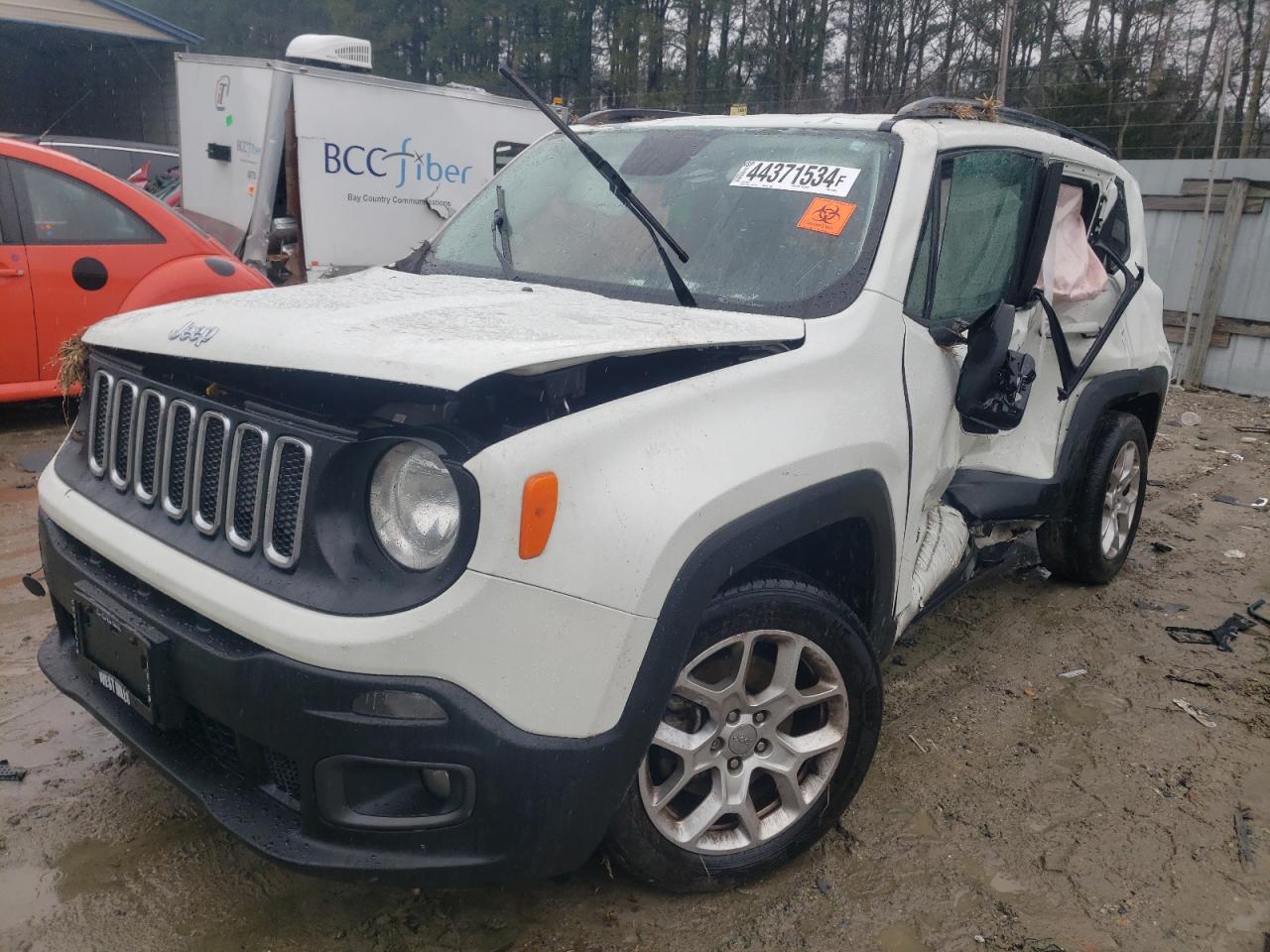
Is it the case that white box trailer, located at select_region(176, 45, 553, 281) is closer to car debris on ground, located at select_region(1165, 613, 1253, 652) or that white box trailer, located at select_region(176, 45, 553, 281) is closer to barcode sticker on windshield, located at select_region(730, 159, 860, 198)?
barcode sticker on windshield, located at select_region(730, 159, 860, 198)

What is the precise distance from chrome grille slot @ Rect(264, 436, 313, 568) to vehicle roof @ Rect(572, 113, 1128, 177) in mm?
2038

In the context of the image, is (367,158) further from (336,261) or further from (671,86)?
(671,86)

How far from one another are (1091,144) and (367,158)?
24.0ft

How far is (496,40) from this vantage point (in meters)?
29.2

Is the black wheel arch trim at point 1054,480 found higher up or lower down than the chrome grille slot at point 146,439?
lower down

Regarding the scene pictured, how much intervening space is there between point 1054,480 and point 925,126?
150 centimetres

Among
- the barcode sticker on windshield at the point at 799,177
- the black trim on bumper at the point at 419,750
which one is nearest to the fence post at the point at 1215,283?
the barcode sticker on windshield at the point at 799,177

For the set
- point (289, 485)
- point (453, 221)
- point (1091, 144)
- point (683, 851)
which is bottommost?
point (683, 851)

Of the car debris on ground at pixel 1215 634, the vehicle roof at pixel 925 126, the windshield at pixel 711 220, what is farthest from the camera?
the car debris on ground at pixel 1215 634

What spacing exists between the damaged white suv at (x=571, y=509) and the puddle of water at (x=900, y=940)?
29 centimetres

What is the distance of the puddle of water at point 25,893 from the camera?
7.65ft

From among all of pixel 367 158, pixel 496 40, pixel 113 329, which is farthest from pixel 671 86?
pixel 113 329

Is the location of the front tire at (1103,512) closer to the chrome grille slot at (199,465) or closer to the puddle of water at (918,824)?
the puddle of water at (918,824)

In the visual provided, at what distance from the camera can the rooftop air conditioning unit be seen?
32.1ft
